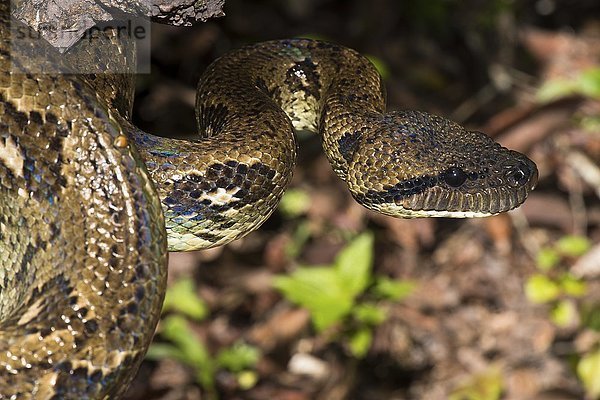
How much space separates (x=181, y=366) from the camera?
623 cm

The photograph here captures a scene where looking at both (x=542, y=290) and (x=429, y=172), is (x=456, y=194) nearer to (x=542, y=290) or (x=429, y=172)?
(x=429, y=172)

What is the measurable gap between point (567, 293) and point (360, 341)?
1.90 metres

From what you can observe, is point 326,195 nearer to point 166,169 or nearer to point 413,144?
point 413,144

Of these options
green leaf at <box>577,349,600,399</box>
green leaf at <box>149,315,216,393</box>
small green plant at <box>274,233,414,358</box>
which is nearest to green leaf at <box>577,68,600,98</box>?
green leaf at <box>577,349,600,399</box>

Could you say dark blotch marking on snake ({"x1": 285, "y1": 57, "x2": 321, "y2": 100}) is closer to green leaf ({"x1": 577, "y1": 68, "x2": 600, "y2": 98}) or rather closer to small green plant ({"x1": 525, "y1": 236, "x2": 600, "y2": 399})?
small green plant ({"x1": 525, "y1": 236, "x2": 600, "y2": 399})

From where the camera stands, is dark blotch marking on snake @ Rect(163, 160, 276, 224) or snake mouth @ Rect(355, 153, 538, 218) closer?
dark blotch marking on snake @ Rect(163, 160, 276, 224)

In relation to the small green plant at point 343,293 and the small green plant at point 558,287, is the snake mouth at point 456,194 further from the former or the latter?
the small green plant at point 558,287


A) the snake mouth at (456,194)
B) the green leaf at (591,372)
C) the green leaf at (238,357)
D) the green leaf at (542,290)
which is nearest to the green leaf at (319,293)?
the green leaf at (238,357)

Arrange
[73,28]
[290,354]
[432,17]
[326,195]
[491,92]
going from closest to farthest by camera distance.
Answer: [73,28] < [290,354] < [326,195] < [491,92] < [432,17]

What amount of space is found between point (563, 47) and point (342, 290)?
4.22 m

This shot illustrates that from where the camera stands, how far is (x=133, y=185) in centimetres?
290

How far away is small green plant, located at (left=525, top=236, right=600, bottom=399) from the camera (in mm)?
6332

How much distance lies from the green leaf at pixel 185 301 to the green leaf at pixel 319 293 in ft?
2.22

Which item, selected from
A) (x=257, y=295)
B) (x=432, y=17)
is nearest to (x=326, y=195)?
Result: (x=257, y=295)
